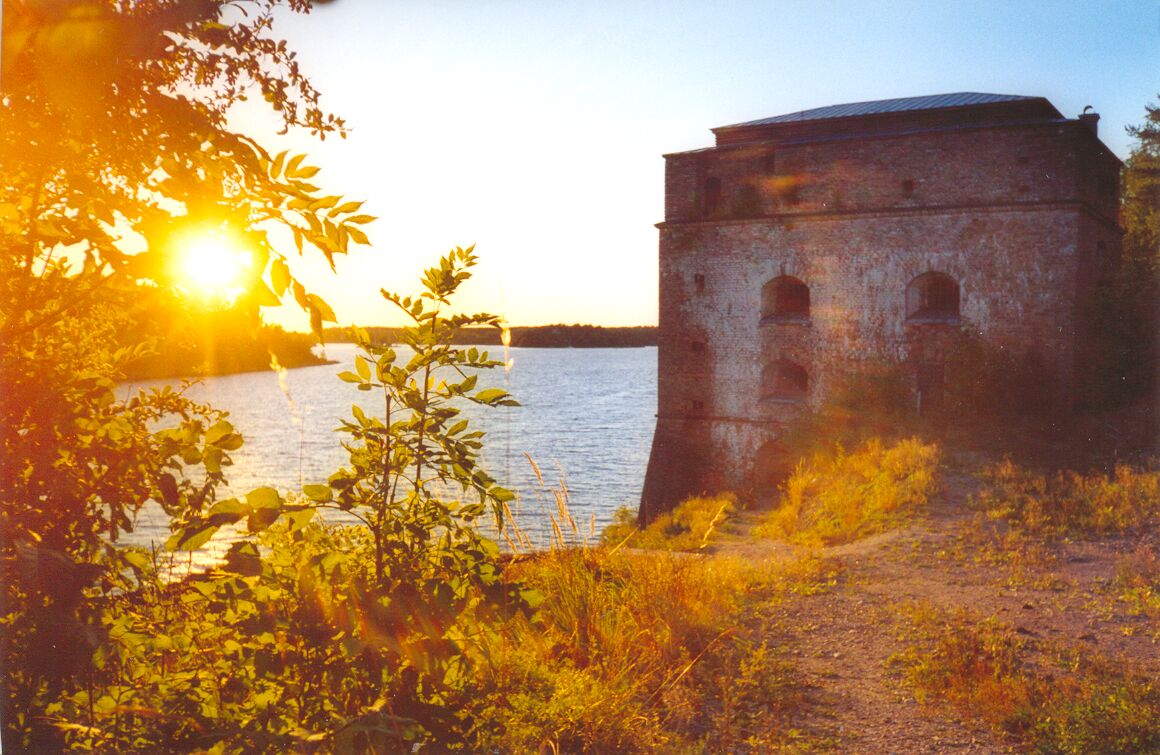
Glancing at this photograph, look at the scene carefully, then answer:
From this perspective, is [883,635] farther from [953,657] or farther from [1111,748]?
[1111,748]

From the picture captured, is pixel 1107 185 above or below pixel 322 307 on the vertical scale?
above

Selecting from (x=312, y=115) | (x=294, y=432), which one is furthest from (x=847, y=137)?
(x=294, y=432)

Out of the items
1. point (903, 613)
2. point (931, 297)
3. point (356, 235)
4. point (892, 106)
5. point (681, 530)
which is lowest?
point (681, 530)

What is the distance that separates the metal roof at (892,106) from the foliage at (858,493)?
346 inches

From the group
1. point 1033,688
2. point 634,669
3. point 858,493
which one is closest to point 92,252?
point 634,669

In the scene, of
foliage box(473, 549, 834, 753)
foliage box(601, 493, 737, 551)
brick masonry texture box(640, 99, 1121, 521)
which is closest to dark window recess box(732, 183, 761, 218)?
brick masonry texture box(640, 99, 1121, 521)

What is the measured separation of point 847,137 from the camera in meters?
19.0

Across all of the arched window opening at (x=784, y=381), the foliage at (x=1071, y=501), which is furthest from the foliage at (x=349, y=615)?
the arched window opening at (x=784, y=381)

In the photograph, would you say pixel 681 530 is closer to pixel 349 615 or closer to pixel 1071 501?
pixel 1071 501

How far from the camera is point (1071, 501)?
10000 millimetres

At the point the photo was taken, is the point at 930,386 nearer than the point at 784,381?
Yes

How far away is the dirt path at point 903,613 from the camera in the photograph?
4.50 m

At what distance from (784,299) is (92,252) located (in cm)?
1952

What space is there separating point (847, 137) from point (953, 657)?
52.5 feet
